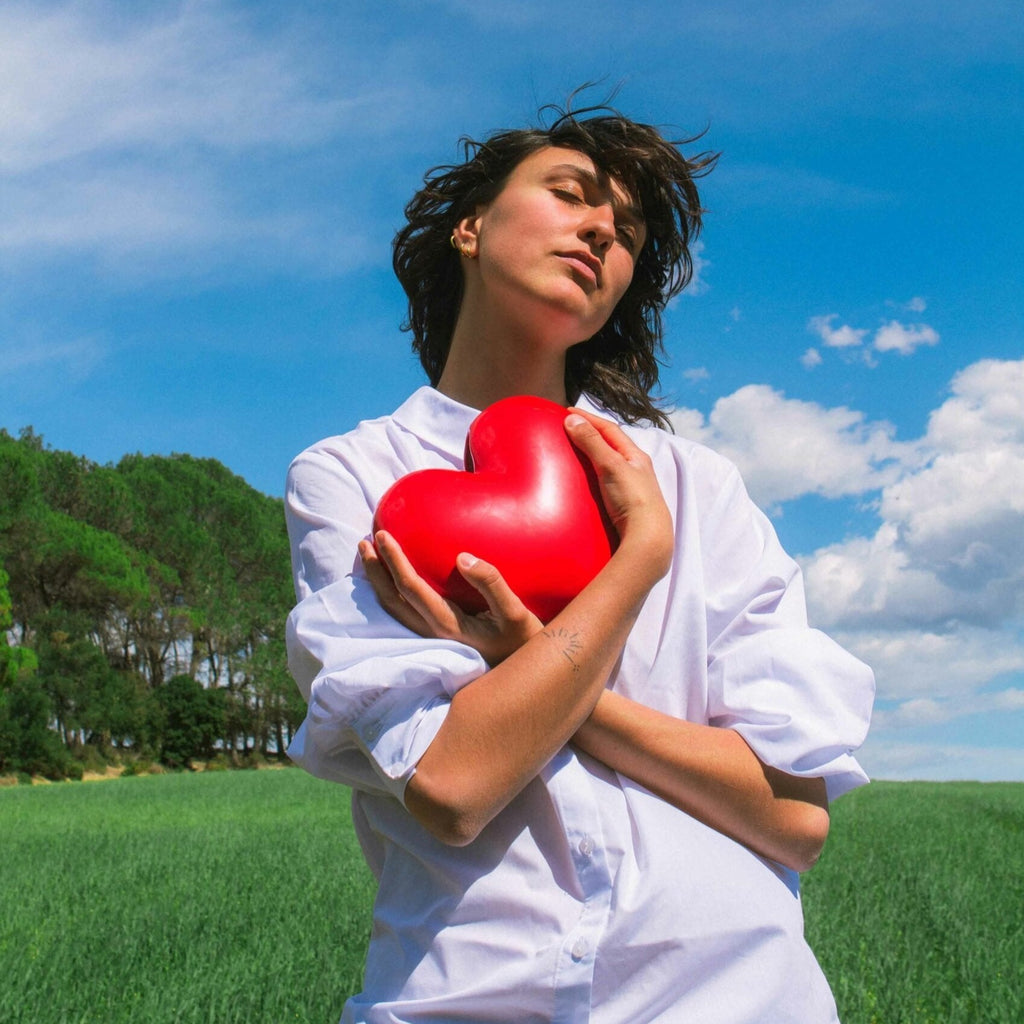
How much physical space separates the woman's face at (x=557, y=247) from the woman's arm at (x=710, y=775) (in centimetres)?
61

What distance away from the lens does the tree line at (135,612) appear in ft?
98.2

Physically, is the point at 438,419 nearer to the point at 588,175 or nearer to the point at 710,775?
the point at 588,175

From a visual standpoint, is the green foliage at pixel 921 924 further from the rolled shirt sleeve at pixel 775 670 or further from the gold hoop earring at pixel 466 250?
the gold hoop earring at pixel 466 250

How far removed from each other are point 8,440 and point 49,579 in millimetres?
5944

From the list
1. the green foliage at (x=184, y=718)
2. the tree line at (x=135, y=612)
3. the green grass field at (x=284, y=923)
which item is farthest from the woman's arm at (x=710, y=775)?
the green foliage at (x=184, y=718)

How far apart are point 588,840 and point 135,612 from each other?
1390 inches

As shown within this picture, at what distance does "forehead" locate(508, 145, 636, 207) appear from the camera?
5.53 ft

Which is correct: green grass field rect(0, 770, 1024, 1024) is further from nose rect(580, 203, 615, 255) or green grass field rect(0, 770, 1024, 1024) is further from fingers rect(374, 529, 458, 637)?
nose rect(580, 203, 615, 255)

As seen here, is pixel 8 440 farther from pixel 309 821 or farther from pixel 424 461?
pixel 424 461

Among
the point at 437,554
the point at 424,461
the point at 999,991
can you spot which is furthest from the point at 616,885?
the point at 999,991

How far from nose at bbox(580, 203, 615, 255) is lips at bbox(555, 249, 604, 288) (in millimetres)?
20

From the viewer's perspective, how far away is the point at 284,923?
207 inches

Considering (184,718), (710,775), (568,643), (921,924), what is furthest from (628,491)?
(184,718)

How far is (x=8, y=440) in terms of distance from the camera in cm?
3547
